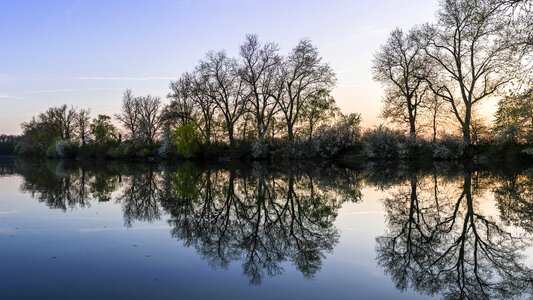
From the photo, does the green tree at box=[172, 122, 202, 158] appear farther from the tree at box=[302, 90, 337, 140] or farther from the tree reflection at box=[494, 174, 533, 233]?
the tree reflection at box=[494, 174, 533, 233]

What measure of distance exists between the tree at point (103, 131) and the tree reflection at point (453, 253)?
64.2 m

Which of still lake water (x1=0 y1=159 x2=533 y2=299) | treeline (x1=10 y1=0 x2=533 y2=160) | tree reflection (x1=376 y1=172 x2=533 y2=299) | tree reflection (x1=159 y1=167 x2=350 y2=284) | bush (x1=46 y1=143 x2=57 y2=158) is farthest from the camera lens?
bush (x1=46 y1=143 x2=57 y2=158)

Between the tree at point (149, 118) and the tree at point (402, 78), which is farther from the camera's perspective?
the tree at point (149, 118)

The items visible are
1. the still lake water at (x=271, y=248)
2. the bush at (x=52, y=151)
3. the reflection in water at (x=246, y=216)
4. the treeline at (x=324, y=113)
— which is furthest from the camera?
the bush at (x=52, y=151)

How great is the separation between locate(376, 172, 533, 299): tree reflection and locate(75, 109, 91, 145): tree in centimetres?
7430

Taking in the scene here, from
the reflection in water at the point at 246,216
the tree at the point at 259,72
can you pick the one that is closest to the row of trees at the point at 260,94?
the tree at the point at 259,72

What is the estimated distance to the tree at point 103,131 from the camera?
69.4 m

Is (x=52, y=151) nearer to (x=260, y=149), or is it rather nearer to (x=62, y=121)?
(x=62, y=121)

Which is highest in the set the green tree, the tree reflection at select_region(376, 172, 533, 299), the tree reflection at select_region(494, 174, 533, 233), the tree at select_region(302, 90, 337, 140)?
the tree at select_region(302, 90, 337, 140)

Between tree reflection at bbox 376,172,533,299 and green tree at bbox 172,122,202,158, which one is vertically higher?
green tree at bbox 172,122,202,158

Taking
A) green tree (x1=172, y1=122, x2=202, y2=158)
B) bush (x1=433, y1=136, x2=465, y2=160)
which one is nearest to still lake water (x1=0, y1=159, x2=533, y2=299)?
bush (x1=433, y1=136, x2=465, y2=160)

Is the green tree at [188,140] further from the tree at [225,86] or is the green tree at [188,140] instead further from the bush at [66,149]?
the bush at [66,149]

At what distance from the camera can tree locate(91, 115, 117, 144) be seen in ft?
228

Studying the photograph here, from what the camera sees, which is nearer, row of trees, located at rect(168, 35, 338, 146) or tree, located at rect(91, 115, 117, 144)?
row of trees, located at rect(168, 35, 338, 146)
